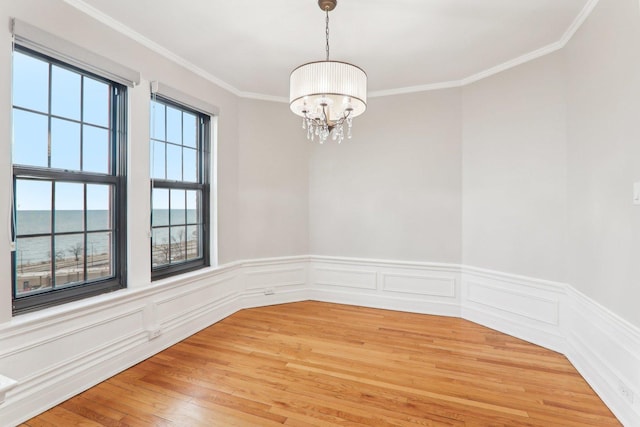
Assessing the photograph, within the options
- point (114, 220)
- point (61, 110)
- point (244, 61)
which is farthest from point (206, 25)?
point (114, 220)

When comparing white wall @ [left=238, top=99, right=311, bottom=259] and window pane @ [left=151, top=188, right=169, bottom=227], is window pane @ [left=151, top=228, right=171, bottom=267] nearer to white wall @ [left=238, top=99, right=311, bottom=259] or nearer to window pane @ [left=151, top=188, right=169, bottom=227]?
window pane @ [left=151, top=188, right=169, bottom=227]

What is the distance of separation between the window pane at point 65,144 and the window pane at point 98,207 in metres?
0.22

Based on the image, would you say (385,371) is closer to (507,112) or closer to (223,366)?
(223,366)

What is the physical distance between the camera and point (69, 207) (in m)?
2.36

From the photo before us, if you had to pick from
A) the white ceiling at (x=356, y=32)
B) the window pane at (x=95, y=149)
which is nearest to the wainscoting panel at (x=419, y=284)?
the white ceiling at (x=356, y=32)

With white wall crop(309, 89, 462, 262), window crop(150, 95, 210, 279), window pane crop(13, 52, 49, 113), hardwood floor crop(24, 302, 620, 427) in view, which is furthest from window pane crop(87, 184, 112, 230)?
white wall crop(309, 89, 462, 262)

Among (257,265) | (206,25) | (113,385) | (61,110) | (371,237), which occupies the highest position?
(206,25)

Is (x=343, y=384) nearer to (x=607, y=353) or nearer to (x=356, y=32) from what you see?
(x=607, y=353)

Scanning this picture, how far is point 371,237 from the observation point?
422cm

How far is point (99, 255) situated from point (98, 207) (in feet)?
1.30

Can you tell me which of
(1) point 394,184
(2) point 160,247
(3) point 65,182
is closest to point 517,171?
(1) point 394,184

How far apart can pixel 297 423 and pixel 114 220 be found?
7.07ft

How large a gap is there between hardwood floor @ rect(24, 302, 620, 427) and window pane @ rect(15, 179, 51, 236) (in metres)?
1.22

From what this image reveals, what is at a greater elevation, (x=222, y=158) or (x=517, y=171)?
(x=222, y=158)
